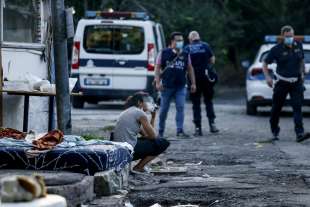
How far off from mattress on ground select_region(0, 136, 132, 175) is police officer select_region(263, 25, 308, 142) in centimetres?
640

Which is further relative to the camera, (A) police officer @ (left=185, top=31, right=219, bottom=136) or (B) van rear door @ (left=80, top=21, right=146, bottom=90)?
(B) van rear door @ (left=80, top=21, right=146, bottom=90)

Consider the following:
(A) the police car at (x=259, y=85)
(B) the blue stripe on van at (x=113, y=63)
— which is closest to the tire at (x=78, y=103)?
(B) the blue stripe on van at (x=113, y=63)

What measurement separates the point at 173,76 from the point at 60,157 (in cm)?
708

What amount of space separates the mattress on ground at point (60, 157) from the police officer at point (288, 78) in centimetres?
640

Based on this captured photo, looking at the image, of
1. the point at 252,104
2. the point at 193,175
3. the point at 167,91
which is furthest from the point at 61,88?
the point at 252,104

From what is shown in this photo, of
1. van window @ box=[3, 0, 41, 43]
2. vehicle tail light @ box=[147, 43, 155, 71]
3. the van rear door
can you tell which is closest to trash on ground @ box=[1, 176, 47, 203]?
van window @ box=[3, 0, 41, 43]

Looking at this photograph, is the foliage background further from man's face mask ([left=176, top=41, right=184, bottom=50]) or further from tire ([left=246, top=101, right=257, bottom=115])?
man's face mask ([left=176, top=41, right=184, bottom=50])

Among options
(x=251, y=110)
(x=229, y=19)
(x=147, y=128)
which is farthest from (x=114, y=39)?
(x=229, y=19)

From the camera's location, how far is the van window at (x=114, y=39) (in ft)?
72.5

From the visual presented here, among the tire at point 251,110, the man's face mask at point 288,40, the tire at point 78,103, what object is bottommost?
the tire at point 78,103

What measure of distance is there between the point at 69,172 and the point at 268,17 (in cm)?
2943

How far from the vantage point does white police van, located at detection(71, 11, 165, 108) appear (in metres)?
21.8

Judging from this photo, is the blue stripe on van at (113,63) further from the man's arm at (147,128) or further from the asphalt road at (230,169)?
the man's arm at (147,128)

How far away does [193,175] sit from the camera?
1039 centimetres
